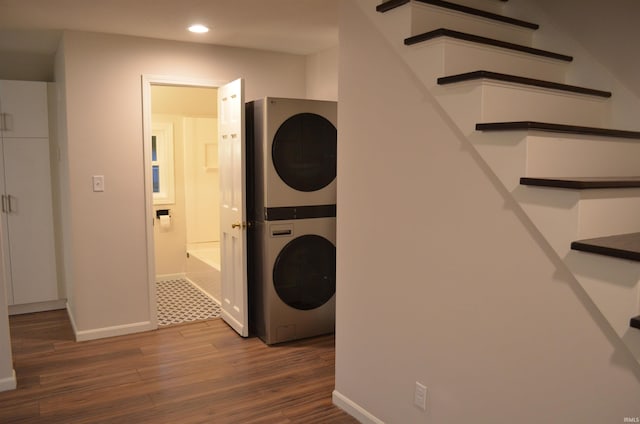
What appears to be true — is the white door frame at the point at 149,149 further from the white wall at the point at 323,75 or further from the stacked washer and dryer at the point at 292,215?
the white wall at the point at 323,75

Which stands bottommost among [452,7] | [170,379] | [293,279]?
[170,379]

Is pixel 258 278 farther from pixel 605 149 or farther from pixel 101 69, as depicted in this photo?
pixel 605 149

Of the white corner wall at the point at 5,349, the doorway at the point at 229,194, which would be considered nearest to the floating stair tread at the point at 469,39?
the doorway at the point at 229,194

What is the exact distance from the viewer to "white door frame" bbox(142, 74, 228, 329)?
3895 mm

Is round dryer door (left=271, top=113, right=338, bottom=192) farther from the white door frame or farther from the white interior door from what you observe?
the white door frame

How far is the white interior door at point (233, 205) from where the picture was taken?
3732 mm

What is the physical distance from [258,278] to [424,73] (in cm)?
237

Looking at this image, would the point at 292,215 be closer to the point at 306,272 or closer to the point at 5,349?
the point at 306,272

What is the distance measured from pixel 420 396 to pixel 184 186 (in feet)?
14.2

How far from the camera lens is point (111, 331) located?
12.9 ft

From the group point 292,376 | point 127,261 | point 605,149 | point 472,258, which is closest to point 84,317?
point 127,261

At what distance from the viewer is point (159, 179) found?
19.0 feet

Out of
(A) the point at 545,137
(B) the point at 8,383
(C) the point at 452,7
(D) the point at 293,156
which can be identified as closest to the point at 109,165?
(D) the point at 293,156

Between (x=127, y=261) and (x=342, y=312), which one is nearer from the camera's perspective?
(x=342, y=312)
